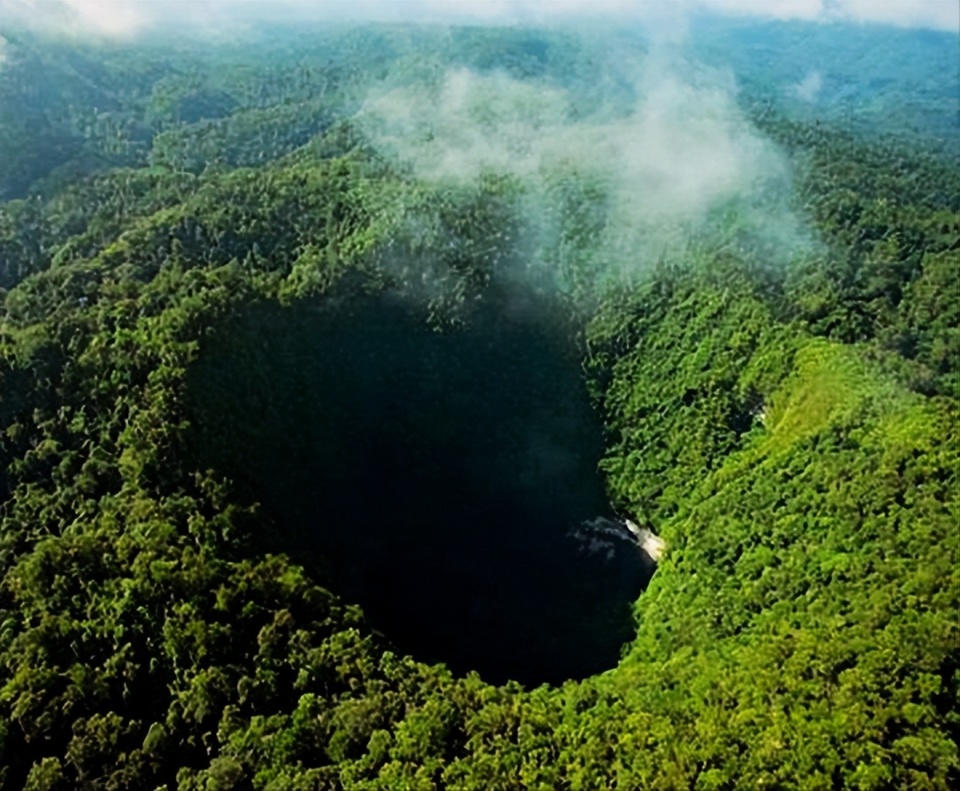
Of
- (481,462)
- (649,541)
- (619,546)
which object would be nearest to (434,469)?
(481,462)

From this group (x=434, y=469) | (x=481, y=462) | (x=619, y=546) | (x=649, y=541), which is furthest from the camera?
(x=481, y=462)

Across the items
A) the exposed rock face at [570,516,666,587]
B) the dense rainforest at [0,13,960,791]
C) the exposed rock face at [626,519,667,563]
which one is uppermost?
the dense rainforest at [0,13,960,791]

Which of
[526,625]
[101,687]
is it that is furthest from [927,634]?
[101,687]

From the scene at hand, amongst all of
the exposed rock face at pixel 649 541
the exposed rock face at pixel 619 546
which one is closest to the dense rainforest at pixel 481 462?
the exposed rock face at pixel 619 546

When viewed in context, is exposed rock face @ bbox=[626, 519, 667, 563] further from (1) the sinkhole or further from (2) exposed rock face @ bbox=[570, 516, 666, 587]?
(1) the sinkhole

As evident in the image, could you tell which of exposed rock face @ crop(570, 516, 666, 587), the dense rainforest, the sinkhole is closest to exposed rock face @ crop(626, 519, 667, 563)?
exposed rock face @ crop(570, 516, 666, 587)

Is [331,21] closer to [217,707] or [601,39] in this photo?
[601,39]

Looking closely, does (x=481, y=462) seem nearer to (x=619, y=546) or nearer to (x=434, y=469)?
(x=434, y=469)
